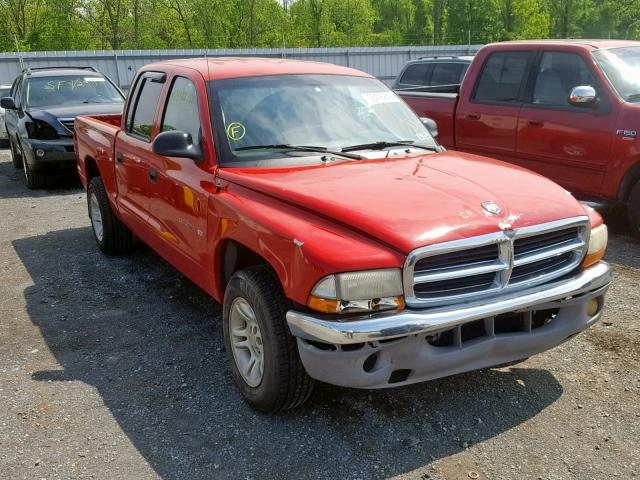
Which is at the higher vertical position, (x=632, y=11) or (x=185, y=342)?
(x=632, y=11)

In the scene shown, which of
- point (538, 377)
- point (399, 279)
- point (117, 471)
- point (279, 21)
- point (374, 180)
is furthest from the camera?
point (279, 21)

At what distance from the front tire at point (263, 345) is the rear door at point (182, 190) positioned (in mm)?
537

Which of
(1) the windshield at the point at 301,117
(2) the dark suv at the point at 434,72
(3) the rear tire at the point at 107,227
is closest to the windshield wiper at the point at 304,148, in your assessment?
(1) the windshield at the point at 301,117

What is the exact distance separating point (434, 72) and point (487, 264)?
965cm

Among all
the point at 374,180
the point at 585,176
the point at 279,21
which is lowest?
the point at 585,176

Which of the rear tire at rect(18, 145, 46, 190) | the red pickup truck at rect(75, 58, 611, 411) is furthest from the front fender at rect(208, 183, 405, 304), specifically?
the rear tire at rect(18, 145, 46, 190)

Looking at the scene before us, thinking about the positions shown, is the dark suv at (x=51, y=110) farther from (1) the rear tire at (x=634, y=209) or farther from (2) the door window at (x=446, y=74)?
(1) the rear tire at (x=634, y=209)

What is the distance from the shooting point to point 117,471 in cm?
302

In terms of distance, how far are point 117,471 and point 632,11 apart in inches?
2261

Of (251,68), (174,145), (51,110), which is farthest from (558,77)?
(51,110)

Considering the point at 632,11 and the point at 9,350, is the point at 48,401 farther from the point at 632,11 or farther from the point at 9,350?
the point at 632,11

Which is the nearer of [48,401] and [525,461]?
[525,461]

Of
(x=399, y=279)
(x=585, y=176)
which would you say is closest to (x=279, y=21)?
(x=585, y=176)

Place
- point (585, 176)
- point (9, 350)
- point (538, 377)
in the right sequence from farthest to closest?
point (585, 176) → point (9, 350) → point (538, 377)
